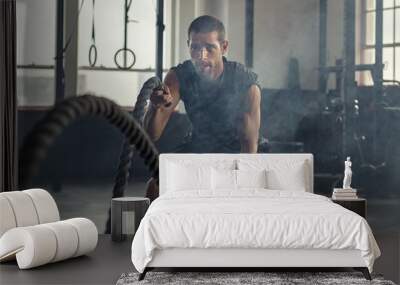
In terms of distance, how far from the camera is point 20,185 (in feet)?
24.6

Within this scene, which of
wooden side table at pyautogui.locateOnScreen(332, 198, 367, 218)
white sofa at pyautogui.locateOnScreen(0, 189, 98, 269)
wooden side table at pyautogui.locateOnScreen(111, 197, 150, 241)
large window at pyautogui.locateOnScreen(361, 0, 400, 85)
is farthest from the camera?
large window at pyautogui.locateOnScreen(361, 0, 400, 85)

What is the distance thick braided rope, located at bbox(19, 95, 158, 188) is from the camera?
753 centimetres

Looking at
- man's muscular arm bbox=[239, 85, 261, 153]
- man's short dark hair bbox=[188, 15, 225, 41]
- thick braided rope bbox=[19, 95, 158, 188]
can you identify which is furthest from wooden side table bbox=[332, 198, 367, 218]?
man's short dark hair bbox=[188, 15, 225, 41]

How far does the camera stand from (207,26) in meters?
7.50

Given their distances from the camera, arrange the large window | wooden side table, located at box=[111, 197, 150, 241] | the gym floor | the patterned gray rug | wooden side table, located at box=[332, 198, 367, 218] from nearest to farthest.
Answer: the patterned gray rug
the gym floor
wooden side table, located at box=[332, 198, 367, 218]
wooden side table, located at box=[111, 197, 150, 241]
the large window

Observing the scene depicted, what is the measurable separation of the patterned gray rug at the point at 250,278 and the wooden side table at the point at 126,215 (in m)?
1.58

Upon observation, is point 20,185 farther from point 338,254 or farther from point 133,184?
point 338,254

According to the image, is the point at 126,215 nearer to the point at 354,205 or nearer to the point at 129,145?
the point at 129,145

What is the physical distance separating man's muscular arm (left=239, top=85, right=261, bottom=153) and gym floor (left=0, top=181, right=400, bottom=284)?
3.90 feet

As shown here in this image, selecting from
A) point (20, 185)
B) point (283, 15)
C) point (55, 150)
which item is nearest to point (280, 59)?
point (283, 15)

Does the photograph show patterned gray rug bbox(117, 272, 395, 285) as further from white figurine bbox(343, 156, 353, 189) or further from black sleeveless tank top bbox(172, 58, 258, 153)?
black sleeveless tank top bbox(172, 58, 258, 153)

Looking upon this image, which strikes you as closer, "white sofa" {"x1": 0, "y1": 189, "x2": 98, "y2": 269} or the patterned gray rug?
the patterned gray rug

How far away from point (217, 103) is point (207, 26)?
32.8 inches

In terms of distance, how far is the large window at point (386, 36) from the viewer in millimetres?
7414
